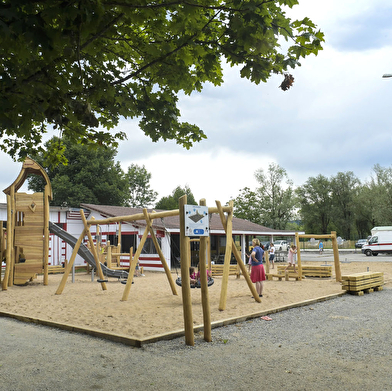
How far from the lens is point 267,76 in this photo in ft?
15.9

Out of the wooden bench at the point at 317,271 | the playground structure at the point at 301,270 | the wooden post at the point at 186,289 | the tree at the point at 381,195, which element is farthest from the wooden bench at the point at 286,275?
the tree at the point at 381,195

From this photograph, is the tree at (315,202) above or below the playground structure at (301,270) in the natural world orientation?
above

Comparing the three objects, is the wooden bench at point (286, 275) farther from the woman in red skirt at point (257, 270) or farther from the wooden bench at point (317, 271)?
the woman in red skirt at point (257, 270)

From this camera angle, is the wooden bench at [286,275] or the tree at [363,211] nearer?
the wooden bench at [286,275]

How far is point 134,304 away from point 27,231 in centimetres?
709

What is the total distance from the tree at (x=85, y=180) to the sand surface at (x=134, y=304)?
27.1 m

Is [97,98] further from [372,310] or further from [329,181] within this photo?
[329,181]

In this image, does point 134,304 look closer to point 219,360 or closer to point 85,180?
point 219,360

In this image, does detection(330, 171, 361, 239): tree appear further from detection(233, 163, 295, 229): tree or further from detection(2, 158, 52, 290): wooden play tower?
detection(2, 158, 52, 290): wooden play tower

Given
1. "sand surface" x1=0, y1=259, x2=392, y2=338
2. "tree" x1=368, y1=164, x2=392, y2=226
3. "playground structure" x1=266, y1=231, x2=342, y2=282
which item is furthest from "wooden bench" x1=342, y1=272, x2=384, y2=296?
"tree" x1=368, y1=164, x2=392, y2=226

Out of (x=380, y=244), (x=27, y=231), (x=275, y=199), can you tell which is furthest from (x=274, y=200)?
(x=27, y=231)

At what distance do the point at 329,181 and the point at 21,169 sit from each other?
5685 cm

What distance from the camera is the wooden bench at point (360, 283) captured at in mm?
11203

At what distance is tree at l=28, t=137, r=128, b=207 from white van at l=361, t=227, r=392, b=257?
25644 mm
